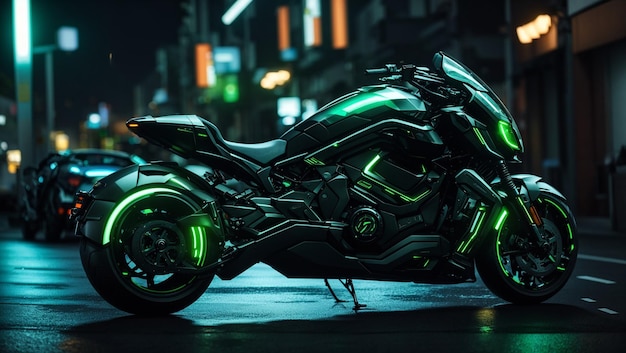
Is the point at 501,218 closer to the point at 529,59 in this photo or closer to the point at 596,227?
the point at 596,227

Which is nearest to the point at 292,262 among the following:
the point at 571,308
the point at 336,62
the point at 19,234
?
the point at 571,308

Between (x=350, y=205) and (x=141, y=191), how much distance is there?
1422 millimetres

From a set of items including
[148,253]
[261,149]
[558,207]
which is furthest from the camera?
[558,207]

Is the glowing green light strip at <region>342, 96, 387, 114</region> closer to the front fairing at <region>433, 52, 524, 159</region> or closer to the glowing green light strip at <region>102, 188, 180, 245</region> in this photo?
the front fairing at <region>433, 52, 524, 159</region>

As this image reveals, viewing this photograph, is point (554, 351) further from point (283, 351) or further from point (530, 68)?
point (530, 68)

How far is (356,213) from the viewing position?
8305mm

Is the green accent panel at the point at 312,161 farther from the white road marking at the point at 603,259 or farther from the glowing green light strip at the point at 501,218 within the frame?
the white road marking at the point at 603,259

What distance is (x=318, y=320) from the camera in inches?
316

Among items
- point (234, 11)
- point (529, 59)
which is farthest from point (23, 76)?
point (234, 11)

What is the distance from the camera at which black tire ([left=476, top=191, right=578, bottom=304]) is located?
8766 millimetres

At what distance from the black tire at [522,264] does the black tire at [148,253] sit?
200 centimetres

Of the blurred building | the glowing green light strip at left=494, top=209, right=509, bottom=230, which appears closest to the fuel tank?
the glowing green light strip at left=494, top=209, right=509, bottom=230

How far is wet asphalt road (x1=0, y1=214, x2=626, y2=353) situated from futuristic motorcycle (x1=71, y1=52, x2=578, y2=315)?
289mm

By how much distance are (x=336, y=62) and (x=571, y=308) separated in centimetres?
6101
